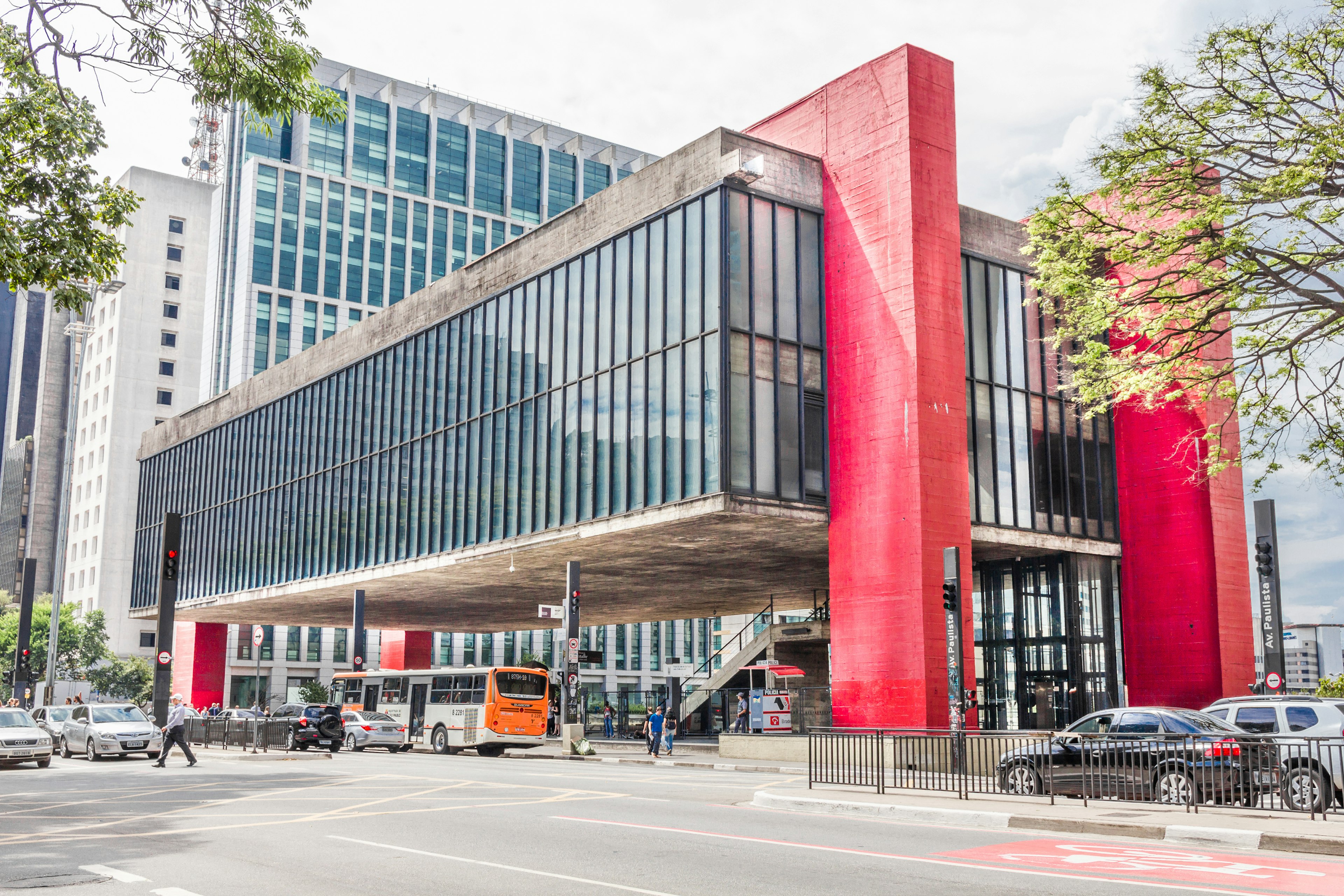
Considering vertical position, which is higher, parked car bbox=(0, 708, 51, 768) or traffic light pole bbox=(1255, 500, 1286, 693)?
traffic light pole bbox=(1255, 500, 1286, 693)

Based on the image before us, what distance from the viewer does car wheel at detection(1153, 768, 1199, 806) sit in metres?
16.3

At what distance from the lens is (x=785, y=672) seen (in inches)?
1629

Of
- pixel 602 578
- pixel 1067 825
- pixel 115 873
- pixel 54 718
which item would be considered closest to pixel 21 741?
pixel 54 718

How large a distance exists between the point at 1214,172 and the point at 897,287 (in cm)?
938

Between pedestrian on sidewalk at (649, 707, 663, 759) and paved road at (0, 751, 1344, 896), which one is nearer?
paved road at (0, 751, 1344, 896)

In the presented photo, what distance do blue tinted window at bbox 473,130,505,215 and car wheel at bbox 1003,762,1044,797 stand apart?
107316 mm

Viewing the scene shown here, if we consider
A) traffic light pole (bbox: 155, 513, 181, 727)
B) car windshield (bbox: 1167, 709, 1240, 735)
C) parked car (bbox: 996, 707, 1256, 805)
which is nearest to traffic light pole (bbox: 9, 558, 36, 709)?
traffic light pole (bbox: 155, 513, 181, 727)

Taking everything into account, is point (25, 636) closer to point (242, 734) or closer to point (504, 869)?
point (242, 734)

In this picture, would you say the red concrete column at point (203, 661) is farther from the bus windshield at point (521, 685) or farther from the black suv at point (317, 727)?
the bus windshield at point (521, 685)

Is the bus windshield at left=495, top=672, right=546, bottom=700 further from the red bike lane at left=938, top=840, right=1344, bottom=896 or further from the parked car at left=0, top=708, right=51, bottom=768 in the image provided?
the red bike lane at left=938, top=840, right=1344, bottom=896

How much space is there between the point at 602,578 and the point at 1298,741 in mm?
31718

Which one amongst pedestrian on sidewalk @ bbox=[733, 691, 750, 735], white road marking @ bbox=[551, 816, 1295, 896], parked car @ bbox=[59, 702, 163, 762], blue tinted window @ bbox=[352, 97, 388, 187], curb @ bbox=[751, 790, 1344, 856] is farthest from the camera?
blue tinted window @ bbox=[352, 97, 388, 187]

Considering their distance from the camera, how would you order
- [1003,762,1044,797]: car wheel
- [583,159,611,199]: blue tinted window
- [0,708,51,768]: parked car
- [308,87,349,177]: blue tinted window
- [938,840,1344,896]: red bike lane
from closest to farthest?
[938,840,1344,896]: red bike lane → [1003,762,1044,797]: car wheel → [0,708,51,768]: parked car → [308,87,349,177]: blue tinted window → [583,159,611,199]: blue tinted window

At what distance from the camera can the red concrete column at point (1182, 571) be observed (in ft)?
111
